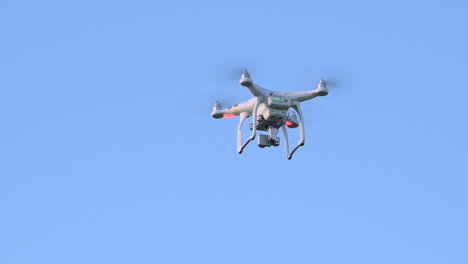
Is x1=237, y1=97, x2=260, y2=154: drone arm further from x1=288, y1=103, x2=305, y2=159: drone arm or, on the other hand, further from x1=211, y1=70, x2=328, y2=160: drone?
x1=288, y1=103, x2=305, y2=159: drone arm

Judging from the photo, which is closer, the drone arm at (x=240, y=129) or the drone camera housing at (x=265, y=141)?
the drone arm at (x=240, y=129)

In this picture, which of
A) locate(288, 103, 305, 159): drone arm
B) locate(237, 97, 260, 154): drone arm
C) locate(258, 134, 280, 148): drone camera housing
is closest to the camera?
locate(237, 97, 260, 154): drone arm

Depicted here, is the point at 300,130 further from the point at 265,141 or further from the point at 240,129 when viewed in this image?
the point at 240,129

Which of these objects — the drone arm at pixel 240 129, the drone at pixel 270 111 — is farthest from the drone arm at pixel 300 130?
the drone arm at pixel 240 129

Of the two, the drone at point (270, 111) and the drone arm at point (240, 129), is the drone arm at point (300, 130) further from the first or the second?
the drone arm at point (240, 129)

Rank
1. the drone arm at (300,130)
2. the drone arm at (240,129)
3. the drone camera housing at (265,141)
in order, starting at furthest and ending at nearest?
the drone camera housing at (265,141) < the drone arm at (300,130) < the drone arm at (240,129)

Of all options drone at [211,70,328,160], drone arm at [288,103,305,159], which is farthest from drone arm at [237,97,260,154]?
drone arm at [288,103,305,159]

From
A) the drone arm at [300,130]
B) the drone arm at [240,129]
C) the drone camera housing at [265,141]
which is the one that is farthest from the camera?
the drone camera housing at [265,141]
